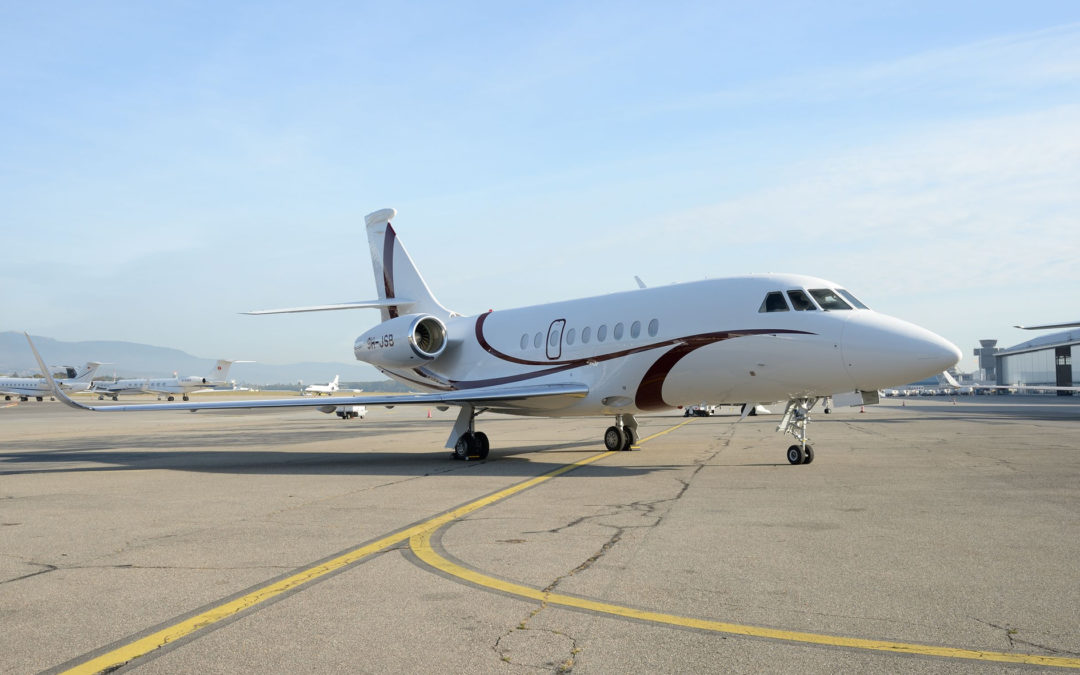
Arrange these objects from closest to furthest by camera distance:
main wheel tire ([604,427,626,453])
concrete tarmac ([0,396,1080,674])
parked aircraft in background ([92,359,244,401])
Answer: concrete tarmac ([0,396,1080,674])
main wheel tire ([604,427,626,453])
parked aircraft in background ([92,359,244,401])

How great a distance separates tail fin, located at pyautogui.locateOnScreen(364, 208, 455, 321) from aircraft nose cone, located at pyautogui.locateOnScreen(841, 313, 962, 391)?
1201 cm

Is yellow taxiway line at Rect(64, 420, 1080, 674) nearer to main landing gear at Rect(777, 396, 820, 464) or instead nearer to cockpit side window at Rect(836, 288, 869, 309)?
main landing gear at Rect(777, 396, 820, 464)

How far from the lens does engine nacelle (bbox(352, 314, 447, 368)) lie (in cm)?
1923

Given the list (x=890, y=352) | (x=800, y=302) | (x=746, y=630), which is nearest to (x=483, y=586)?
(x=746, y=630)

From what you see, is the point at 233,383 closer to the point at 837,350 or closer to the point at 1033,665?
the point at 837,350

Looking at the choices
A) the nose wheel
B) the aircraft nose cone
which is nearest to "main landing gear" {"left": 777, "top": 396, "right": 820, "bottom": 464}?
the nose wheel

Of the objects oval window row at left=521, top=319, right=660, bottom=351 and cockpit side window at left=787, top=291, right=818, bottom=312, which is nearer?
cockpit side window at left=787, top=291, right=818, bottom=312

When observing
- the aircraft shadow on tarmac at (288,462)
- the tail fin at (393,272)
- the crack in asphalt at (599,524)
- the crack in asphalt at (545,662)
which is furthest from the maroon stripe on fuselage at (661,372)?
the crack in asphalt at (545,662)

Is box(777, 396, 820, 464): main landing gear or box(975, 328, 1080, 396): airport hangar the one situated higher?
box(975, 328, 1080, 396): airport hangar

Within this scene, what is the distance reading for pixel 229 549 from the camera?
703cm

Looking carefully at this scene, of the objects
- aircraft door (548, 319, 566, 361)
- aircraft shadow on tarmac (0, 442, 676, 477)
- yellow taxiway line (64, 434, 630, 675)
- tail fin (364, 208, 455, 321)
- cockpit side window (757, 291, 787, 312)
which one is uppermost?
tail fin (364, 208, 455, 321)

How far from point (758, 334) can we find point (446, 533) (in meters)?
7.71

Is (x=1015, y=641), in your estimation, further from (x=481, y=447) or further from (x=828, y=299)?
(x=481, y=447)

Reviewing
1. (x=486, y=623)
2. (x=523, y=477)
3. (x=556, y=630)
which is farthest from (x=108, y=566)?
(x=523, y=477)
